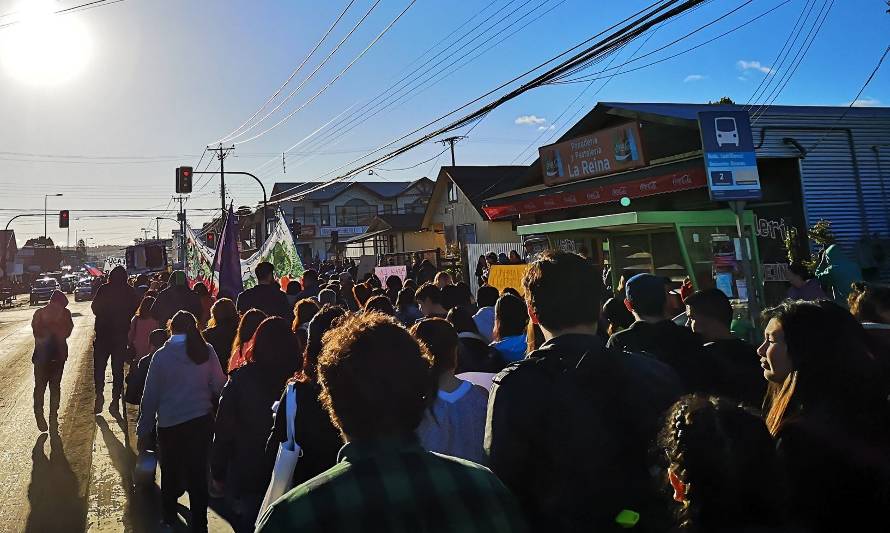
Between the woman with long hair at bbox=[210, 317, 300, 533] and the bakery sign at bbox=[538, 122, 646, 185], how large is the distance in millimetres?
14692

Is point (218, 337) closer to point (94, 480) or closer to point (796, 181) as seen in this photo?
point (94, 480)

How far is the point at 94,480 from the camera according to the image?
598 centimetres

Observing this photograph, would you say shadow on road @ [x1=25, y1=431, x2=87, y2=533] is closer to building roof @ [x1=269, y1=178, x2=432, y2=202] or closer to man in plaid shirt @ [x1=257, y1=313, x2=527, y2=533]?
man in plaid shirt @ [x1=257, y1=313, x2=527, y2=533]

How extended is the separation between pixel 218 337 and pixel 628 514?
4.82 m

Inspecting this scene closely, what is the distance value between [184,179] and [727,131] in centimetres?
2257

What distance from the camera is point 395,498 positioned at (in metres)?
1.39

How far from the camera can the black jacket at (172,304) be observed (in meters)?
7.91

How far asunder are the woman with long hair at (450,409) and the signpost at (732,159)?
4641mm

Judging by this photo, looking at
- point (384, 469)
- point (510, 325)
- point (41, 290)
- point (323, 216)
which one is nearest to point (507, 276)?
point (510, 325)

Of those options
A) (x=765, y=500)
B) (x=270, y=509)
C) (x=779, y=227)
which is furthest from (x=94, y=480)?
(x=779, y=227)

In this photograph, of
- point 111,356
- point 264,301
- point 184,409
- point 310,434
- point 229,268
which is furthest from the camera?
point 229,268

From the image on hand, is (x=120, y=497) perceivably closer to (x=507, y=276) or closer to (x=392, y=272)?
(x=507, y=276)

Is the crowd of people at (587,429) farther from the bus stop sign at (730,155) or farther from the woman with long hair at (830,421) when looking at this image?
the bus stop sign at (730,155)

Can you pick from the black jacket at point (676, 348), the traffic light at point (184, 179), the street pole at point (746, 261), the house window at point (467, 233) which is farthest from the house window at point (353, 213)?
the black jacket at point (676, 348)
